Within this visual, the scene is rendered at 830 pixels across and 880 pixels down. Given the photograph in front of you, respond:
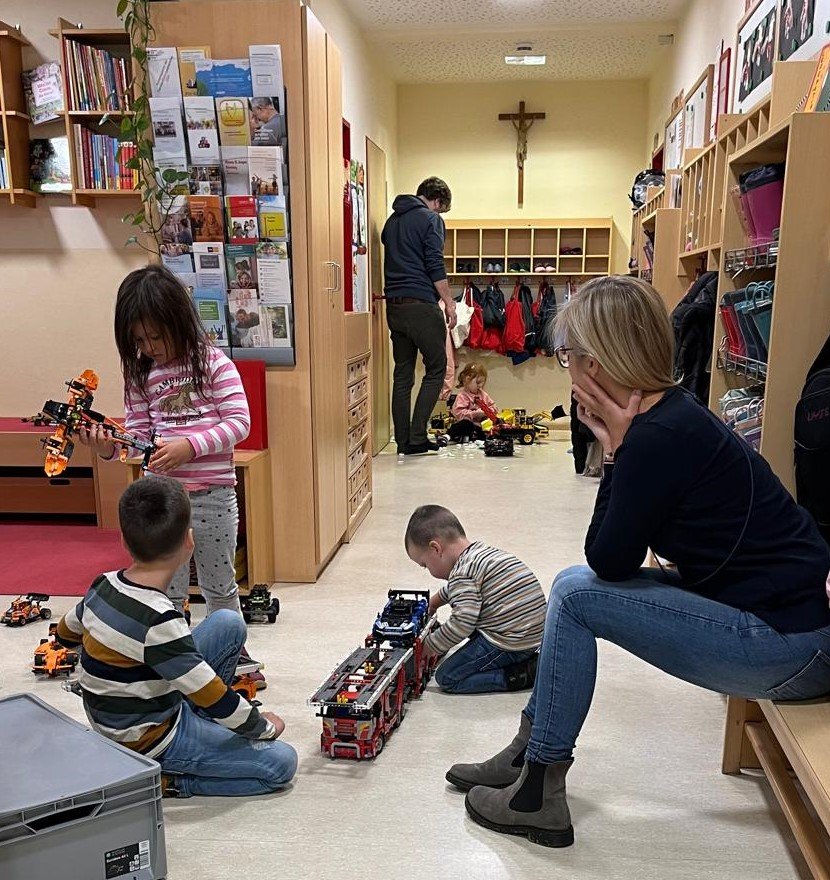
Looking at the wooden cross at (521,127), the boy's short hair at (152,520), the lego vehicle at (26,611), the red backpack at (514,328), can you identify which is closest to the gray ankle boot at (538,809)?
the boy's short hair at (152,520)

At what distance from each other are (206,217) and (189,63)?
Answer: 538mm

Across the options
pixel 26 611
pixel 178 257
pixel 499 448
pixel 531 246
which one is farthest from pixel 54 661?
pixel 531 246

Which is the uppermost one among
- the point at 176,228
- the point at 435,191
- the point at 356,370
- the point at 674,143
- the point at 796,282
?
the point at 674,143

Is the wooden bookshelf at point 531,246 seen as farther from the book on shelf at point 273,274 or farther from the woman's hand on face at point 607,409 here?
the woman's hand on face at point 607,409

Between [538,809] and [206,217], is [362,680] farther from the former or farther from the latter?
[206,217]

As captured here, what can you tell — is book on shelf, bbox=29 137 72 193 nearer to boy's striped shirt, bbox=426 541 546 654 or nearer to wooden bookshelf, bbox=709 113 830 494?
boy's striped shirt, bbox=426 541 546 654

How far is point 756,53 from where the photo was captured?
3434 mm

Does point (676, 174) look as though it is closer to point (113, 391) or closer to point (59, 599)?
point (113, 391)

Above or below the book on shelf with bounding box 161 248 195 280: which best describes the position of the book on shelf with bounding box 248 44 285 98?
above

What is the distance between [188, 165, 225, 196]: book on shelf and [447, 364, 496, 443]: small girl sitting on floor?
3895 mm

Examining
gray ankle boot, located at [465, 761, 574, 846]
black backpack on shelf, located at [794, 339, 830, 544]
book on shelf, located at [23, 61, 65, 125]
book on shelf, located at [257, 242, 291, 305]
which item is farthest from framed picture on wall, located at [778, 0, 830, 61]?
book on shelf, located at [23, 61, 65, 125]

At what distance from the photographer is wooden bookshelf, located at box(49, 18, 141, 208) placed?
3873 millimetres

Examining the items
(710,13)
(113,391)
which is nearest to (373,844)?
(113,391)

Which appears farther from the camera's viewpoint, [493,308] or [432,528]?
[493,308]
